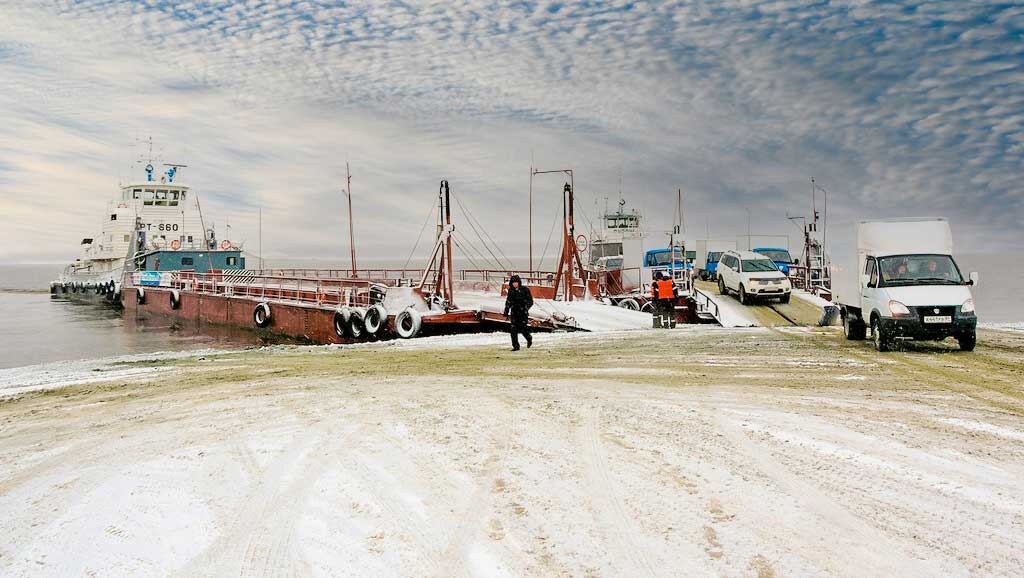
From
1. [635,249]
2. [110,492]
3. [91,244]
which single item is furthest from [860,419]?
[91,244]

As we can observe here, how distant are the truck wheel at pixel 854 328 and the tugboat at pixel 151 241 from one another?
4733cm

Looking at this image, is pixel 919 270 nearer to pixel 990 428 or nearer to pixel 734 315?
pixel 990 428

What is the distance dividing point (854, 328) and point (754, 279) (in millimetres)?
9602

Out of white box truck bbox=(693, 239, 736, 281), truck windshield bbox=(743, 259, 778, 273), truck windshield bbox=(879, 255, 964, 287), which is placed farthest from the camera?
white box truck bbox=(693, 239, 736, 281)

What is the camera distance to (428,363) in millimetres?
13852

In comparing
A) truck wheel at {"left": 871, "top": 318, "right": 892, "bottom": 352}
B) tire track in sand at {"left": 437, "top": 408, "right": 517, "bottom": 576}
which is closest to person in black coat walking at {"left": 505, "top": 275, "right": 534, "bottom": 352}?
truck wheel at {"left": 871, "top": 318, "right": 892, "bottom": 352}

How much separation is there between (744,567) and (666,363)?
355 inches

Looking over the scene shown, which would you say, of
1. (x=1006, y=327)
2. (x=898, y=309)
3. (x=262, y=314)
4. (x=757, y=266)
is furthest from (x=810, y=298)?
(x=262, y=314)

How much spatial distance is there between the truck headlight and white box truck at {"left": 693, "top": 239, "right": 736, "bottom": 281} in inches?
953

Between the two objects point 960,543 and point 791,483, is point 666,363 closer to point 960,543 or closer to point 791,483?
point 791,483

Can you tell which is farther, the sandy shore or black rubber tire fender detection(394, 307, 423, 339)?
black rubber tire fender detection(394, 307, 423, 339)

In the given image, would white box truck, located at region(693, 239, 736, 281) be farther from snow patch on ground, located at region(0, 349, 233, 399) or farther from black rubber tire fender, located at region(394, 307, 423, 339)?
snow patch on ground, located at region(0, 349, 233, 399)

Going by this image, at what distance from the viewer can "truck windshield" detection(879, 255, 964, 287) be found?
14.1 meters

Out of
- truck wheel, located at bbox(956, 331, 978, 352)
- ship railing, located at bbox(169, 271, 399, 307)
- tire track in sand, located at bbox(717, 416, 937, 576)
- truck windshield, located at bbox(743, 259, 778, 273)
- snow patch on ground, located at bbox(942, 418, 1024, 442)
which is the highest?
truck windshield, located at bbox(743, 259, 778, 273)
